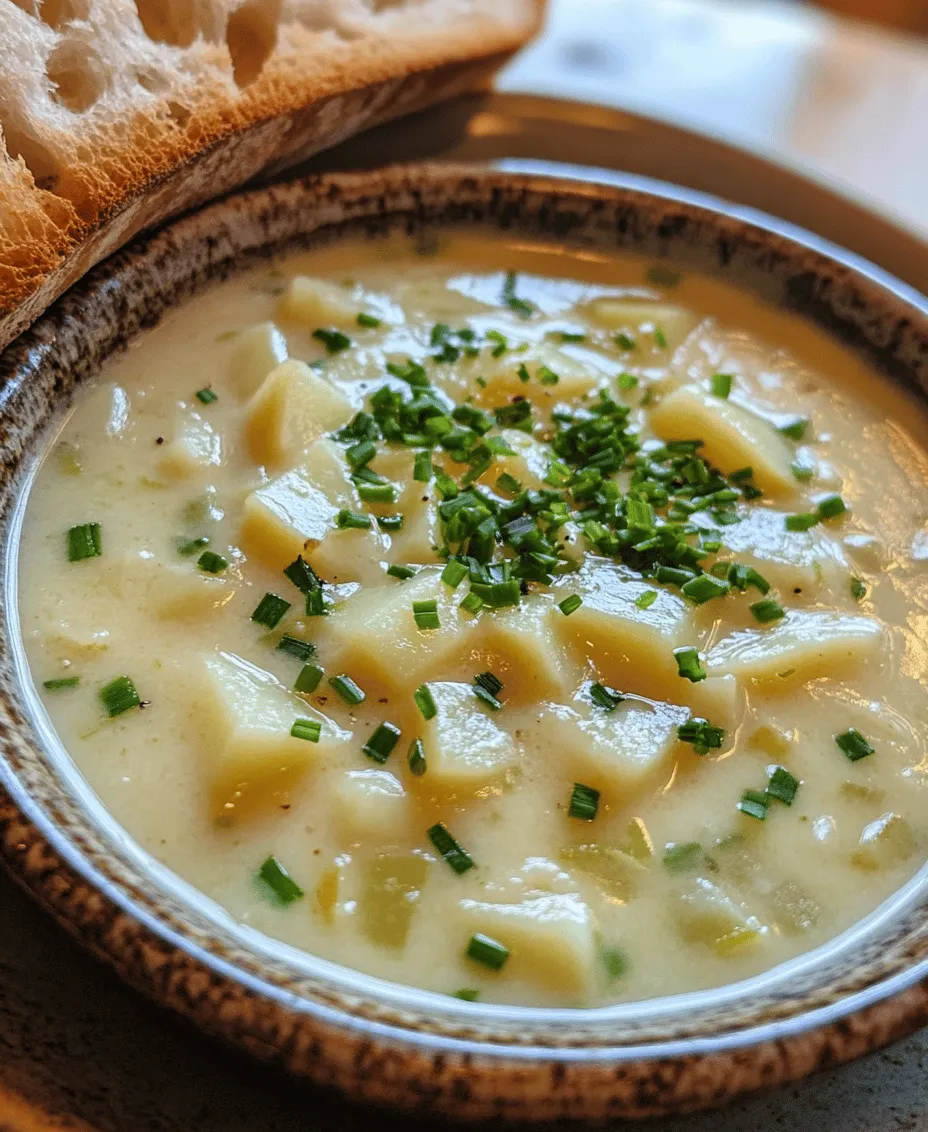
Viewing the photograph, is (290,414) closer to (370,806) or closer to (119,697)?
(119,697)

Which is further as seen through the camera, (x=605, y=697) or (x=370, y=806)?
(x=605, y=697)

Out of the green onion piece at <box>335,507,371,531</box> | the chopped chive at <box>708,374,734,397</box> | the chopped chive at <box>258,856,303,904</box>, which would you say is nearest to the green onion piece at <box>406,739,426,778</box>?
the chopped chive at <box>258,856,303,904</box>

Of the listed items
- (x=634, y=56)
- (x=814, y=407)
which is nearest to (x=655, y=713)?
(x=814, y=407)

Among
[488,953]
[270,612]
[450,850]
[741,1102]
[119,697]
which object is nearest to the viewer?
[741,1102]

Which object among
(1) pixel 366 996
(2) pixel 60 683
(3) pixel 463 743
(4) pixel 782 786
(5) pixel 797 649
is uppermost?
(5) pixel 797 649

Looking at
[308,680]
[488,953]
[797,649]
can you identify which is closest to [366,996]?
[488,953]

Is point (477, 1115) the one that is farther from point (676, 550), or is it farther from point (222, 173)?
point (222, 173)

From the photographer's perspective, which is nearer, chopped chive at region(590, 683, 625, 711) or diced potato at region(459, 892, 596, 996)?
diced potato at region(459, 892, 596, 996)

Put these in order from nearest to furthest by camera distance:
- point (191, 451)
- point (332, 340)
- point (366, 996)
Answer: point (366, 996) < point (191, 451) < point (332, 340)

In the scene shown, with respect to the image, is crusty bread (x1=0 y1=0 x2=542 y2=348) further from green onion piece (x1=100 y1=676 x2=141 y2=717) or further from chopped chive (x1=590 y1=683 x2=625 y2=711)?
chopped chive (x1=590 y1=683 x2=625 y2=711)
